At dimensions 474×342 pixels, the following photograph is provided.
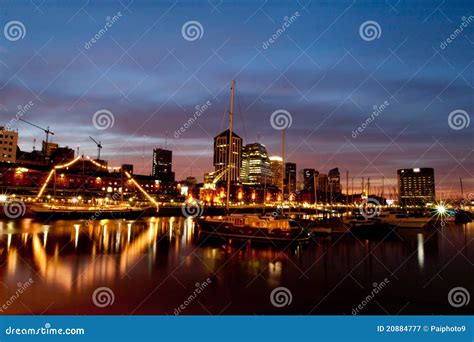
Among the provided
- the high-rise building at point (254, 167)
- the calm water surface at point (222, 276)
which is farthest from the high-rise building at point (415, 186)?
the calm water surface at point (222, 276)

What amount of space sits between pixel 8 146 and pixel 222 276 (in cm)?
6217

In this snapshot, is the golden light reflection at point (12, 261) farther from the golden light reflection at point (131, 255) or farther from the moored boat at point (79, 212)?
the moored boat at point (79, 212)

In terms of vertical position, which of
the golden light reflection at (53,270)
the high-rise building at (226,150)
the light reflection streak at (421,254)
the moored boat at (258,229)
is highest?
the high-rise building at (226,150)

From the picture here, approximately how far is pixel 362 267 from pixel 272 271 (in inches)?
135

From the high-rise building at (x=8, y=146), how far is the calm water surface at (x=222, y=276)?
51.1 m

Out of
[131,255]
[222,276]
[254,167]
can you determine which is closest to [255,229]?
[131,255]

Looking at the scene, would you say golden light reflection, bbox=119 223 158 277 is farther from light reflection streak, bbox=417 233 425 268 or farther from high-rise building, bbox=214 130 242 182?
light reflection streak, bbox=417 233 425 268

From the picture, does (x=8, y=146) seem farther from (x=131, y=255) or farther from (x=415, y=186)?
(x=415, y=186)

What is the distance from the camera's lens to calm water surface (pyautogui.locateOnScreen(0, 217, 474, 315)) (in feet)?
21.5

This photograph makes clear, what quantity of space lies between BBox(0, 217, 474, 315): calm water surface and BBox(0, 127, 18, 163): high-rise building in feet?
168

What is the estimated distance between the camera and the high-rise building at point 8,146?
55.5 m

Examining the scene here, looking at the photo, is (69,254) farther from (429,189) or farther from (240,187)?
(429,189)

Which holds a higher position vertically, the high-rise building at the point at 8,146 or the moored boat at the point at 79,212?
the high-rise building at the point at 8,146

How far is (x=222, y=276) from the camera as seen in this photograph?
8.90 metres
